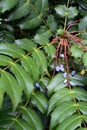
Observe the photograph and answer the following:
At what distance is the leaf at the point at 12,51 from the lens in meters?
1.52

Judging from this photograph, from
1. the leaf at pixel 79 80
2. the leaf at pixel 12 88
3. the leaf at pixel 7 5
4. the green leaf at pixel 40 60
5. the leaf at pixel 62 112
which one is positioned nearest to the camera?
the leaf at pixel 12 88

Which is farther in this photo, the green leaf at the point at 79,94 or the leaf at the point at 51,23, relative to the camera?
the leaf at the point at 51,23

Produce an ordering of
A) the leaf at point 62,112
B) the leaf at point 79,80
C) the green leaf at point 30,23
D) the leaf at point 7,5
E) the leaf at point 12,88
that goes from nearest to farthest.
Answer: the leaf at point 12,88
the leaf at point 62,112
the leaf at point 79,80
the leaf at point 7,5
the green leaf at point 30,23

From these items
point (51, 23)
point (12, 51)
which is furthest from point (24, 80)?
point (51, 23)

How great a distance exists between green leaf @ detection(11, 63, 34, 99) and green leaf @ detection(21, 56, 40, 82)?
0.05 m

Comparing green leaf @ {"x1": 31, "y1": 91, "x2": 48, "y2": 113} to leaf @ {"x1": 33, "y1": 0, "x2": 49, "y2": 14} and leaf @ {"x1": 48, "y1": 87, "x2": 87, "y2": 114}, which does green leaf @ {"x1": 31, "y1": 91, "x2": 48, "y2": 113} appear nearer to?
leaf @ {"x1": 48, "y1": 87, "x2": 87, "y2": 114}

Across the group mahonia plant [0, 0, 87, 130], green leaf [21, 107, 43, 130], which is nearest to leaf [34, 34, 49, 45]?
mahonia plant [0, 0, 87, 130]

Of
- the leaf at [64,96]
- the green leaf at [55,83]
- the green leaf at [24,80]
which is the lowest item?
the leaf at [64,96]

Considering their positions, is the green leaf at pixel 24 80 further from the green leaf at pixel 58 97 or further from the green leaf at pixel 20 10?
the green leaf at pixel 20 10

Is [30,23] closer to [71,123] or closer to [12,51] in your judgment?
[12,51]

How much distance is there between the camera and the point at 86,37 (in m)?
1.85

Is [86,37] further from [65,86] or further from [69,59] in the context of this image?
[65,86]

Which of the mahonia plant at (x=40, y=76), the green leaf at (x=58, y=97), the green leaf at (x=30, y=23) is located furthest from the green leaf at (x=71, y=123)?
the green leaf at (x=30, y=23)

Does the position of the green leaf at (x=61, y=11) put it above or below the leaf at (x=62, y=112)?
above
